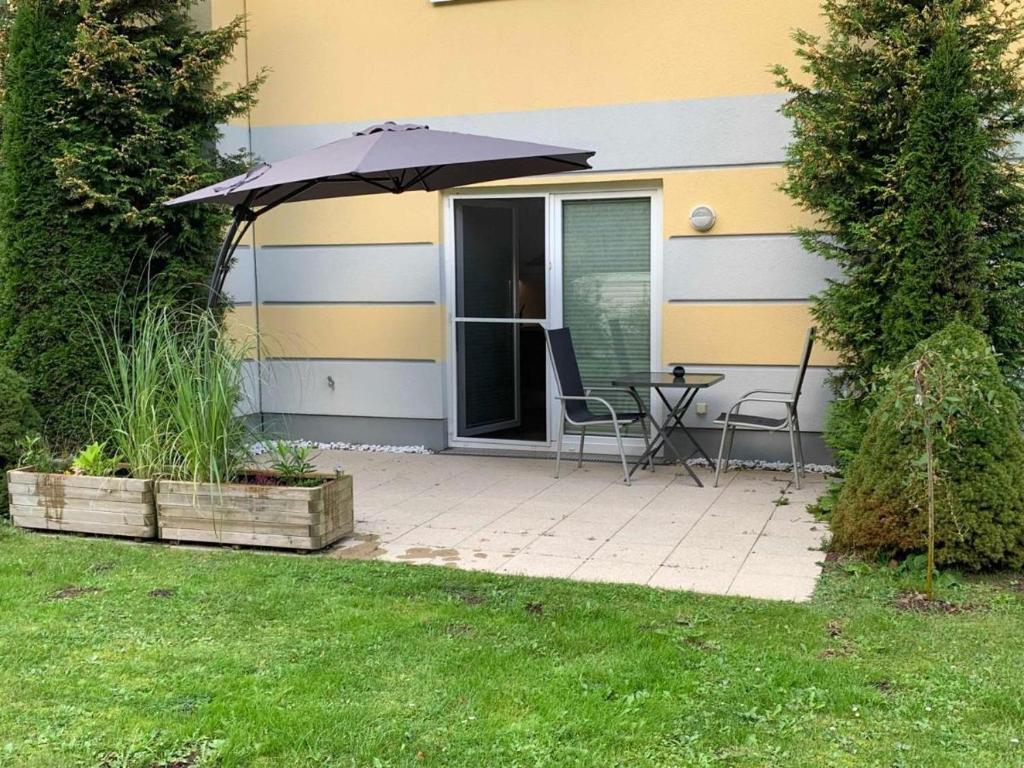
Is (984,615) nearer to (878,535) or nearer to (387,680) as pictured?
(878,535)

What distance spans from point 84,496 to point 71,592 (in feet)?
3.61

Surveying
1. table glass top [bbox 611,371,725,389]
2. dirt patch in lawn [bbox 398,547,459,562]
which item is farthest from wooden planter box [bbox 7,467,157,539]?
table glass top [bbox 611,371,725,389]

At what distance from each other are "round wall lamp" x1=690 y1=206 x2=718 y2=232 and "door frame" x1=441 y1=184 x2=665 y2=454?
287 millimetres

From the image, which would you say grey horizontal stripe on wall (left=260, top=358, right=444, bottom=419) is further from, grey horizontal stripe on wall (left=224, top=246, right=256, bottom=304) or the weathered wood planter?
the weathered wood planter

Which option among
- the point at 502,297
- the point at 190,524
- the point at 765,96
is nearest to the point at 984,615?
the point at 190,524

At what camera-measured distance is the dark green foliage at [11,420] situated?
554cm

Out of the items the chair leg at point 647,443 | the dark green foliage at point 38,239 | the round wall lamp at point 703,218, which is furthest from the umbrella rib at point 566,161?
the dark green foliage at point 38,239

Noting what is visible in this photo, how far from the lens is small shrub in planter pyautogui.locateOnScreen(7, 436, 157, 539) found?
16.7 feet

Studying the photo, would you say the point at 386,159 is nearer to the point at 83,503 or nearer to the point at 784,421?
the point at 83,503

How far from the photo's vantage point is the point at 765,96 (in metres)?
6.88

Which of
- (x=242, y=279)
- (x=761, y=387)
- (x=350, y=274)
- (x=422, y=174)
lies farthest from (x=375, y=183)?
(x=761, y=387)

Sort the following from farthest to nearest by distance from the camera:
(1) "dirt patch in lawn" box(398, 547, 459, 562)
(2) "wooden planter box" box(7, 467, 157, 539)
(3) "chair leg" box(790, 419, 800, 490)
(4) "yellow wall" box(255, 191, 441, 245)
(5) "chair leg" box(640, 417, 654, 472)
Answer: (4) "yellow wall" box(255, 191, 441, 245)
(5) "chair leg" box(640, 417, 654, 472)
(3) "chair leg" box(790, 419, 800, 490)
(2) "wooden planter box" box(7, 467, 157, 539)
(1) "dirt patch in lawn" box(398, 547, 459, 562)

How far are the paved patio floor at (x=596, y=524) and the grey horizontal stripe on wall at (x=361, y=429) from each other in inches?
27.9

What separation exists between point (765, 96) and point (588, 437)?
2932mm
